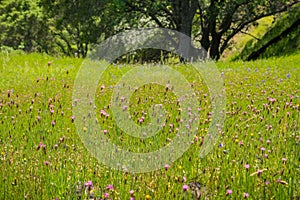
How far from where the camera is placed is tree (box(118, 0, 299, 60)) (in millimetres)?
17234

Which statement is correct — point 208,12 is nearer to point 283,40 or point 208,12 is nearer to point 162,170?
point 283,40

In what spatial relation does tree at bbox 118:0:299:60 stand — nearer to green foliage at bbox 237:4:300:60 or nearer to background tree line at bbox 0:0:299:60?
background tree line at bbox 0:0:299:60

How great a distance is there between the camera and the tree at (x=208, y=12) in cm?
1723

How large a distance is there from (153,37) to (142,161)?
1636 cm

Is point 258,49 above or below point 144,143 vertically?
above

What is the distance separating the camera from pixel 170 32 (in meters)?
20.3

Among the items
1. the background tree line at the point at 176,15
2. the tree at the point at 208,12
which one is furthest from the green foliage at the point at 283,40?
the tree at the point at 208,12

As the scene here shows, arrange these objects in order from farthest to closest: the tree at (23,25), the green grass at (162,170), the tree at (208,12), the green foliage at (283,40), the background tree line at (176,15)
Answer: the tree at (23,25) < the background tree line at (176,15) < the tree at (208,12) < the green foliage at (283,40) < the green grass at (162,170)

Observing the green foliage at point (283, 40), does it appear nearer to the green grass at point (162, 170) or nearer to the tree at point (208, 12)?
the tree at point (208, 12)

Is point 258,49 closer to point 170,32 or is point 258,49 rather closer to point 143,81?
point 170,32

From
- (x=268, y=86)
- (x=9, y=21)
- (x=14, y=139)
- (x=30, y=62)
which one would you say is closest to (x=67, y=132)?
(x=14, y=139)

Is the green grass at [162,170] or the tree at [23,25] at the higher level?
the tree at [23,25]

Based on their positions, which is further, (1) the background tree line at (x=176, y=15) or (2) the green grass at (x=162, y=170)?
(1) the background tree line at (x=176, y=15)

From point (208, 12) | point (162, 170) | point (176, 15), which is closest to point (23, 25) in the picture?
point (176, 15)
